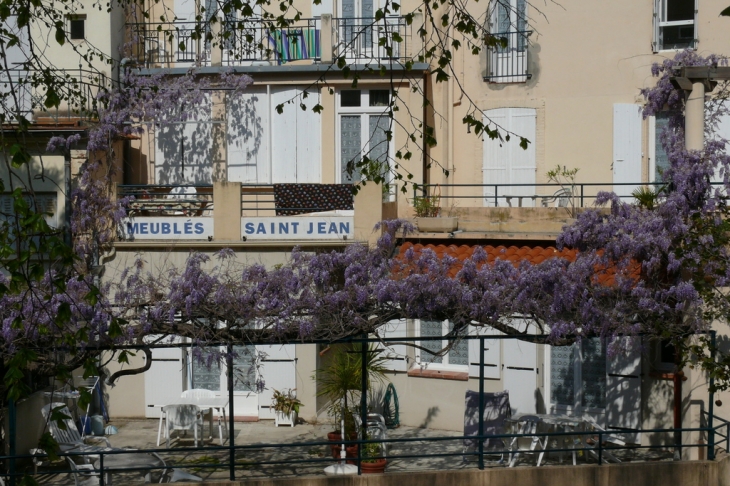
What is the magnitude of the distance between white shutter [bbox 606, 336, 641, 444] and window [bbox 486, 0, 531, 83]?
22.1 feet

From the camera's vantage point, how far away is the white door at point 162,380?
17.0 metres

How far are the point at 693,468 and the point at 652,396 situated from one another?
2410mm

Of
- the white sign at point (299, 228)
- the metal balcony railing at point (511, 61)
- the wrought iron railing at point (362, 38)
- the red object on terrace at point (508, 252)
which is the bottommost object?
the red object on terrace at point (508, 252)

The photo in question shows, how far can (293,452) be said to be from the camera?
580 inches

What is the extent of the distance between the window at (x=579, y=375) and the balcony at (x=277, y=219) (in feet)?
12.2

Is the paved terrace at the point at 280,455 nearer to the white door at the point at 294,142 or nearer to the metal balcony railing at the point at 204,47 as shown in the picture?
the white door at the point at 294,142

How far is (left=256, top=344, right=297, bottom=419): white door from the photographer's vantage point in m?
17.0

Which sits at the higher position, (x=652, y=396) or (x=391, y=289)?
(x=391, y=289)

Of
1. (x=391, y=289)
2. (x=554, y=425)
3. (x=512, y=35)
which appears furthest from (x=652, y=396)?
(x=512, y=35)

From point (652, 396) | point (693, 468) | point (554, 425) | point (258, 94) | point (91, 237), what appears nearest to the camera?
point (693, 468)

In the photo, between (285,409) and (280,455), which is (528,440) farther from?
(285,409)

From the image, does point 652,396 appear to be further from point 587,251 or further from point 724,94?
point 724,94

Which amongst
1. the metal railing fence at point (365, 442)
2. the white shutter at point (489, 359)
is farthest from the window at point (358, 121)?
the metal railing fence at point (365, 442)

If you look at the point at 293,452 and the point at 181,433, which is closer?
the point at 293,452
